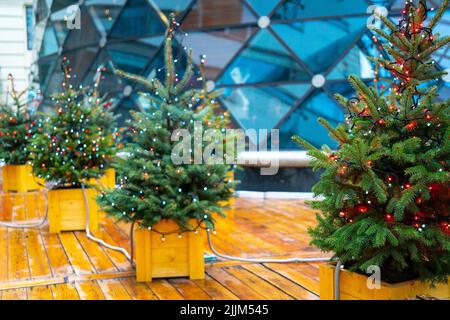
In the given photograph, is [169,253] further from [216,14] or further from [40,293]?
[216,14]

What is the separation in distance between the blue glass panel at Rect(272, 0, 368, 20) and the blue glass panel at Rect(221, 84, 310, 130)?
1097mm

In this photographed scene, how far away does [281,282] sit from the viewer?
4324mm

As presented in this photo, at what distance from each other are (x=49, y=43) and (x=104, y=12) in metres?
3.62

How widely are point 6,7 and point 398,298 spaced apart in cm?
1762

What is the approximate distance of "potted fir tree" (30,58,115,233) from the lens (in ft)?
21.0

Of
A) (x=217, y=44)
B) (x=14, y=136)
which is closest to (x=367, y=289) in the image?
(x=217, y=44)

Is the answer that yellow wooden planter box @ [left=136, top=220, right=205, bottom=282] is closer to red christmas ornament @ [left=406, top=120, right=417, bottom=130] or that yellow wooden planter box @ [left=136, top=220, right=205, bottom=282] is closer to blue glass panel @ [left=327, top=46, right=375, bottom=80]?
red christmas ornament @ [left=406, top=120, right=417, bottom=130]

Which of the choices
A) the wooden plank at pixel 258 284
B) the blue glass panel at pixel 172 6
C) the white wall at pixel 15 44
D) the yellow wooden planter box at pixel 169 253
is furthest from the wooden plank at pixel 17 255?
the white wall at pixel 15 44

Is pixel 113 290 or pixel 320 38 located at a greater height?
pixel 320 38

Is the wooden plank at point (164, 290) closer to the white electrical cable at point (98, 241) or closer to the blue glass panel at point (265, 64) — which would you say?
the white electrical cable at point (98, 241)

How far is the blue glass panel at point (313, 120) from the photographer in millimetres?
8531

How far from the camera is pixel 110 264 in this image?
16.1 ft

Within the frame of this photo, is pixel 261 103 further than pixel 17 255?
Yes
